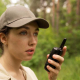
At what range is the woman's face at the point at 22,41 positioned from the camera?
1.35m

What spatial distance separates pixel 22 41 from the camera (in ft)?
4.46

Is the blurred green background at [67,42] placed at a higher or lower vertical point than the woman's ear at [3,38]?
lower

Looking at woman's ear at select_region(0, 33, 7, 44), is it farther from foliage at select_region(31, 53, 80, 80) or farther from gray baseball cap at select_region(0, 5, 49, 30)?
foliage at select_region(31, 53, 80, 80)

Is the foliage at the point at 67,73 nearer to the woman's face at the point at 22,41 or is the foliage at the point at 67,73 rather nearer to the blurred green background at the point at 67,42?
the blurred green background at the point at 67,42

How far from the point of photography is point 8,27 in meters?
1.37

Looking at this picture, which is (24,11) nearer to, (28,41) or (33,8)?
(28,41)

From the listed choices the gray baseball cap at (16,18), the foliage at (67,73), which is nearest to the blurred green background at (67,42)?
the foliage at (67,73)

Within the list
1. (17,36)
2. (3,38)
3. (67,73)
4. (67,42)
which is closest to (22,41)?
(17,36)

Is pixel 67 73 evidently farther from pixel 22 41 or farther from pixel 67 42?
pixel 67 42

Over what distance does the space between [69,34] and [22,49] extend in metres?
9.38

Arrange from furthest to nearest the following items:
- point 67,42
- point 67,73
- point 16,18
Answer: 1. point 67,42
2. point 67,73
3. point 16,18

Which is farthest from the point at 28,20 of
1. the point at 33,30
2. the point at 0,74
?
the point at 0,74

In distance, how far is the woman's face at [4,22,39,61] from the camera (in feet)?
4.43

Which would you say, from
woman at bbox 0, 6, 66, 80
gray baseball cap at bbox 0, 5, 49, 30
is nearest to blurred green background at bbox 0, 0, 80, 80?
woman at bbox 0, 6, 66, 80
